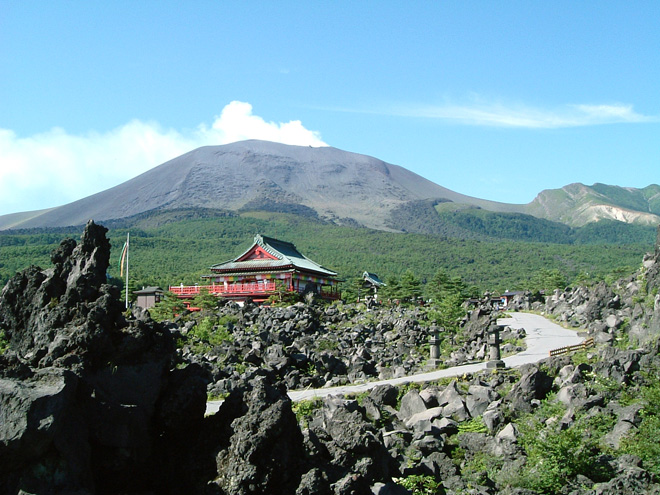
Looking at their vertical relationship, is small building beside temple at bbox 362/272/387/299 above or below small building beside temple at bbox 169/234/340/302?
below

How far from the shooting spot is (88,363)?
30.7 feet

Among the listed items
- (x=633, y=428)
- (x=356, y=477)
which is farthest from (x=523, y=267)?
(x=356, y=477)

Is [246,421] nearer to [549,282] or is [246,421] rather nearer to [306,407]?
[306,407]

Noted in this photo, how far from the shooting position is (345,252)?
321 feet

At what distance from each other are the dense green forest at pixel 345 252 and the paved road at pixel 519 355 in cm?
2591

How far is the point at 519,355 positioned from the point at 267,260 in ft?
74.9

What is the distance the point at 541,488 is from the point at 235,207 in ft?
490

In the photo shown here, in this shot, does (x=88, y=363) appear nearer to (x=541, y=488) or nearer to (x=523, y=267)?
(x=541, y=488)

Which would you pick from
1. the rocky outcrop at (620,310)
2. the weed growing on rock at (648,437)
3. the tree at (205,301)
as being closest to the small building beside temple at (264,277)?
the tree at (205,301)

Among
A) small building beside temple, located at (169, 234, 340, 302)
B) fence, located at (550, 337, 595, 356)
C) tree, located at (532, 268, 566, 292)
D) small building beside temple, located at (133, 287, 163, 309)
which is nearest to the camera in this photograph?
fence, located at (550, 337, 595, 356)

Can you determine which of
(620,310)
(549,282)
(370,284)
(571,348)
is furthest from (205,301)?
(549,282)

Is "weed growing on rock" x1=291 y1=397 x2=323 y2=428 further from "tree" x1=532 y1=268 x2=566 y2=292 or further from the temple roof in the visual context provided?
"tree" x1=532 y1=268 x2=566 y2=292

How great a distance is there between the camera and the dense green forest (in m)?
78.1

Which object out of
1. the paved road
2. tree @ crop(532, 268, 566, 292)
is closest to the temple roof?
the paved road
